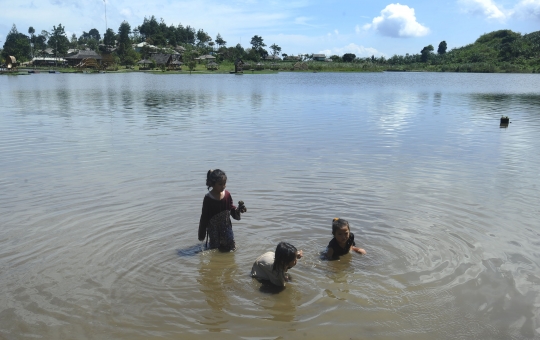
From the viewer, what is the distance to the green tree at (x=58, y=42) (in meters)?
136

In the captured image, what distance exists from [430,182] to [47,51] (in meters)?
155

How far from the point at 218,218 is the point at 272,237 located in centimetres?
113

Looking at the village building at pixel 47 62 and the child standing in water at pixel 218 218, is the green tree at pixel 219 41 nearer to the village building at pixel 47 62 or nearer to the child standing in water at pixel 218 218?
the village building at pixel 47 62

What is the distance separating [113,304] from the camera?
17.0 feet

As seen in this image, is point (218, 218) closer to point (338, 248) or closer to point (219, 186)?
point (219, 186)

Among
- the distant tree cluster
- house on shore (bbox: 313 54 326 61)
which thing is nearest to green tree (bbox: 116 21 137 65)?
the distant tree cluster

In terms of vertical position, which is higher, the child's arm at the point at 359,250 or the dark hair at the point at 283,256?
the dark hair at the point at 283,256

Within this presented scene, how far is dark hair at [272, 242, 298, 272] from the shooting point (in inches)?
211

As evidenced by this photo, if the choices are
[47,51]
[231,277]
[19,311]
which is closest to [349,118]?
[231,277]

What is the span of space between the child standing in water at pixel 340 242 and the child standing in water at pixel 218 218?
1.38m

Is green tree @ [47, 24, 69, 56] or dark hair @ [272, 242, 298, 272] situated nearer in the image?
dark hair @ [272, 242, 298, 272]

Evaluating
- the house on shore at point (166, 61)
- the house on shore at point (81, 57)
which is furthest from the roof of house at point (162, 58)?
the house on shore at point (81, 57)

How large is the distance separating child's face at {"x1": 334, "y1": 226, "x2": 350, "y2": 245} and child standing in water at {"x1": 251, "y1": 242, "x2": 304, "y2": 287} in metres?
0.85

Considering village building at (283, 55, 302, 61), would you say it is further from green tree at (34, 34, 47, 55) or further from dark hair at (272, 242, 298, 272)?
dark hair at (272, 242, 298, 272)
